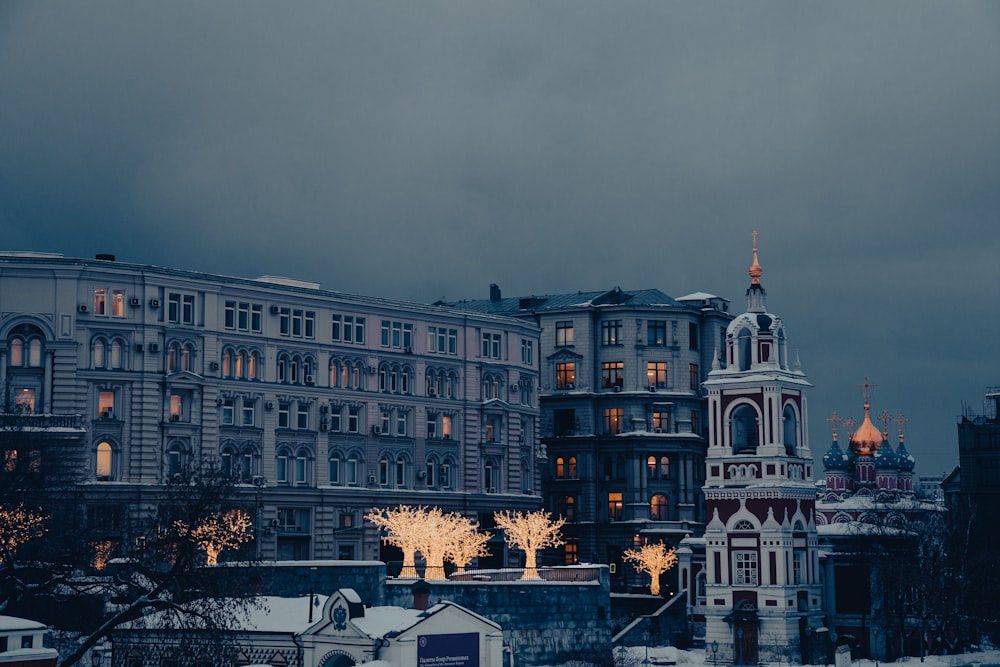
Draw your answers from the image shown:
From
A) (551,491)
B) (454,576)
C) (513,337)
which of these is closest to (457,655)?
(454,576)

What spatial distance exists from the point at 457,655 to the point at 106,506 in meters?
33.3

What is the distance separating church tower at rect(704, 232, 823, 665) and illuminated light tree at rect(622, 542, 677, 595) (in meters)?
18.9

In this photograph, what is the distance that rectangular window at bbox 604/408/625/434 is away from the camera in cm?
13375

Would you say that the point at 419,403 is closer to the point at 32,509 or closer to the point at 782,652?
the point at 782,652

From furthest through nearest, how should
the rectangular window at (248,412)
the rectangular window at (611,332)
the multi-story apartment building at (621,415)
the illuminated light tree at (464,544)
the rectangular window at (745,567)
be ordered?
A: 1. the rectangular window at (611,332)
2. the multi-story apartment building at (621,415)
3. the rectangular window at (248,412)
4. the illuminated light tree at (464,544)
5. the rectangular window at (745,567)

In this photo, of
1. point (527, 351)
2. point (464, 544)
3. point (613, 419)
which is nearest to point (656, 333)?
point (613, 419)

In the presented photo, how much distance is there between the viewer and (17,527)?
6950 cm

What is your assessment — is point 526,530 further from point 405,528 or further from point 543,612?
point 543,612

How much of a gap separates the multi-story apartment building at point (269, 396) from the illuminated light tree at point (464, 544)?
566 centimetres

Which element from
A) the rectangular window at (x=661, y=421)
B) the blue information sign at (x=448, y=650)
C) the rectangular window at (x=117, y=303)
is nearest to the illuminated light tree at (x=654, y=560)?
the rectangular window at (x=661, y=421)

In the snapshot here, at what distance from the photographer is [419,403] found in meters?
114

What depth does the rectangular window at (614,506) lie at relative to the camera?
431 feet

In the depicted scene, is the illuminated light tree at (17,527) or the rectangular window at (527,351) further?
the rectangular window at (527,351)

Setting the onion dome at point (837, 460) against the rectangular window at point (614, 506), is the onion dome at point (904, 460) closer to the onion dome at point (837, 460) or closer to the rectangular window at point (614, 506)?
the onion dome at point (837, 460)
